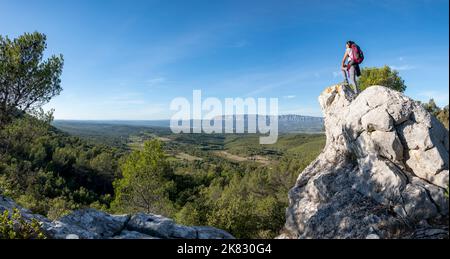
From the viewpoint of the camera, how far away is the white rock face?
1246cm

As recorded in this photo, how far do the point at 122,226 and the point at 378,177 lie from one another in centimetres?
1419

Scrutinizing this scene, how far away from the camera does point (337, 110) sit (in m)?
21.1

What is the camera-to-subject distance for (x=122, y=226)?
13.6m

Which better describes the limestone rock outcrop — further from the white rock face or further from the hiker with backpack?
the hiker with backpack

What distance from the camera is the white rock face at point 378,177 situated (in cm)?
1246

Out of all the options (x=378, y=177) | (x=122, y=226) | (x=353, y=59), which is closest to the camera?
(x=122, y=226)

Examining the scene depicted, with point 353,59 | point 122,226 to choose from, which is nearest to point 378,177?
point 353,59

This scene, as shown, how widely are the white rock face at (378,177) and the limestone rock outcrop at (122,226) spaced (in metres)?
6.42

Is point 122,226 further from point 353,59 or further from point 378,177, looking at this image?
point 353,59

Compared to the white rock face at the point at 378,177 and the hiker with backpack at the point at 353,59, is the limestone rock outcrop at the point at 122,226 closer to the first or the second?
the white rock face at the point at 378,177

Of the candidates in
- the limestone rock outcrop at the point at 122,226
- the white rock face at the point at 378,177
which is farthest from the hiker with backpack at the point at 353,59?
the limestone rock outcrop at the point at 122,226
